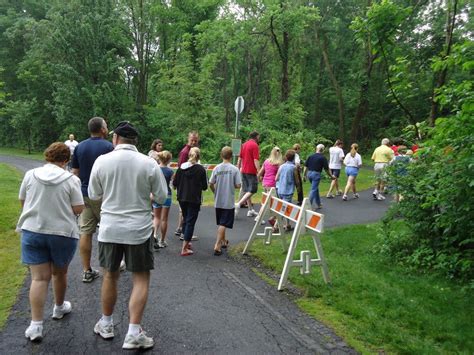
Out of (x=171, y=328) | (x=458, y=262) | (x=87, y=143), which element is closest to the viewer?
(x=171, y=328)

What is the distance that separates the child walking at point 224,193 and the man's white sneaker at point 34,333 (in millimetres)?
3781

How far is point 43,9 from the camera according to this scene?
43656 mm

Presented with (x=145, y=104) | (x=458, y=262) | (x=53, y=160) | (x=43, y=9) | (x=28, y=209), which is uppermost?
(x=43, y=9)

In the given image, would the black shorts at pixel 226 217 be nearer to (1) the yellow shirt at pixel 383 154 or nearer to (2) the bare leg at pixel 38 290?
(2) the bare leg at pixel 38 290

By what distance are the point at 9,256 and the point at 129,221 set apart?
14.5 feet

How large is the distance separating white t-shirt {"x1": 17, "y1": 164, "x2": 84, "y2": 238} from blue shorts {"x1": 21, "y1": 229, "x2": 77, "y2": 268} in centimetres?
6

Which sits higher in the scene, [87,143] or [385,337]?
[87,143]

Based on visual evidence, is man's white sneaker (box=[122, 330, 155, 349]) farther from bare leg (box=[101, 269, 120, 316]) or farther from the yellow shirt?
the yellow shirt

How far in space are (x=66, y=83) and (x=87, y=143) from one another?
25516mm

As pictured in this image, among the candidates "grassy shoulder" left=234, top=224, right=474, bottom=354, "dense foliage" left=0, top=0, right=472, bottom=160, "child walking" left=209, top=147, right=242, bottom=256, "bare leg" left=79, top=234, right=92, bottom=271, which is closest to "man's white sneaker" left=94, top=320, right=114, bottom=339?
"bare leg" left=79, top=234, right=92, bottom=271

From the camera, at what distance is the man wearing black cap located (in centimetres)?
377

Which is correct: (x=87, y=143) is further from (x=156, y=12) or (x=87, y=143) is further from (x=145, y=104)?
(x=156, y=12)

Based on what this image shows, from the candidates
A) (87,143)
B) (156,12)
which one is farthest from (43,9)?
(87,143)

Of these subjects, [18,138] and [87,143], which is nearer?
[87,143]
